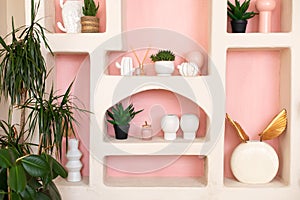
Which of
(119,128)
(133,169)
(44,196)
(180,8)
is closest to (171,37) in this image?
(180,8)

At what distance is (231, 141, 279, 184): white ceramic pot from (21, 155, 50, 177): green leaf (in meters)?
1.10

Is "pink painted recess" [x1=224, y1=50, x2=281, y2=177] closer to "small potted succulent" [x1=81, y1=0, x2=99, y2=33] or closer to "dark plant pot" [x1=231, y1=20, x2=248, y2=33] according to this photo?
"dark plant pot" [x1=231, y1=20, x2=248, y2=33]

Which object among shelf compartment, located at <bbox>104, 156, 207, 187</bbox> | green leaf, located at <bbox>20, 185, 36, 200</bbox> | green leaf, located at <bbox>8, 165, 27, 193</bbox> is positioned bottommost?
shelf compartment, located at <bbox>104, 156, 207, 187</bbox>

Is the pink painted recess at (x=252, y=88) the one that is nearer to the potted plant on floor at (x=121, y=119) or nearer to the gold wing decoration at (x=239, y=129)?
the gold wing decoration at (x=239, y=129)

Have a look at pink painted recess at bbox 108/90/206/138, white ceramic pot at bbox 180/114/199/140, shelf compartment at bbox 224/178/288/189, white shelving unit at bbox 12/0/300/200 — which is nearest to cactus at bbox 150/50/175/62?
white shelving unit at bbox 12/0/300/200

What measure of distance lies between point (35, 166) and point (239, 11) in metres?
1.33

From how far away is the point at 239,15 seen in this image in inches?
87.0

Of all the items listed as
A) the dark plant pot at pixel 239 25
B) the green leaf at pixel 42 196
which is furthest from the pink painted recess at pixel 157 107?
the green leaf at pixel 42 196

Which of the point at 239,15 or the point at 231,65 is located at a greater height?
the point at 239,15

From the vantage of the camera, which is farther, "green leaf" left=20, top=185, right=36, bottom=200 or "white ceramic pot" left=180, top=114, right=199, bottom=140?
"white ceramic pot" left=180, top=114, right=199, bottom=140

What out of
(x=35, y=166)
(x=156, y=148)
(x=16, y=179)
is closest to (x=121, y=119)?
(x=156, y=148)

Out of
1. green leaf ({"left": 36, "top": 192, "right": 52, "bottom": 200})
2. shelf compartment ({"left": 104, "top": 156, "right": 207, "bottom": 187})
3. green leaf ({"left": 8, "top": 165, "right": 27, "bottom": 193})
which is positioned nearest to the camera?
green leaf ({"left": 8, "top": 165, "right": 27, "bottom": 193})

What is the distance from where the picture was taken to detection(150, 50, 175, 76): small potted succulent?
221cm

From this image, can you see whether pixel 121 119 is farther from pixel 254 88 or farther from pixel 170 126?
pixel 254 88
